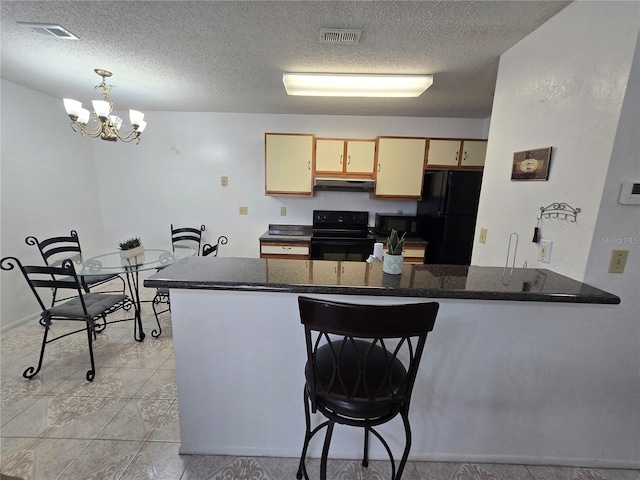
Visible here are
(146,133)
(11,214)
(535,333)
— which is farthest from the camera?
(146,133)

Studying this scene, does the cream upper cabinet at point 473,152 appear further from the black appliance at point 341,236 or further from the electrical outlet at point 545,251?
the electrical outlet at point 545,251

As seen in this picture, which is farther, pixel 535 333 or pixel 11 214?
pixel 11 214

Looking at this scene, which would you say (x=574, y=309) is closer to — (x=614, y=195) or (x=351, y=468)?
(x=614, y=195)

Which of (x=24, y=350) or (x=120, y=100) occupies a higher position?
(x=120, y=100)

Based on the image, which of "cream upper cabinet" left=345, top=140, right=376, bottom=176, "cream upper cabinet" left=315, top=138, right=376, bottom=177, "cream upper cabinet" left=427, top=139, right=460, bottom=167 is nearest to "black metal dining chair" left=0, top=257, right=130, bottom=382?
"cream upper cabinet" left=315, top=138, right=376, bottom=177

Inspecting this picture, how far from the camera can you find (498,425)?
1331mm

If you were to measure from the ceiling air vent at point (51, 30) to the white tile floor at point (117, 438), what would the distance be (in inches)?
91.1

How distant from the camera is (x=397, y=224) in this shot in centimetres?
342

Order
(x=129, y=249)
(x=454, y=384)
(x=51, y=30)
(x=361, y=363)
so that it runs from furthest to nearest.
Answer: (x=129, y=249), (x=51, y=30), (x=454, y=384), (x=361, y=363)

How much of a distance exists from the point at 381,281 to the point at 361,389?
0.45 meters

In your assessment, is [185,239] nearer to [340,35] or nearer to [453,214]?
[340,35]

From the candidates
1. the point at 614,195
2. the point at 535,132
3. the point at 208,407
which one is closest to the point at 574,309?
the point at 614,195

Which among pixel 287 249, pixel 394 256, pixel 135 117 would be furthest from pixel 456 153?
pixel 135 117

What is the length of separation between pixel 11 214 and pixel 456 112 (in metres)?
4.87
